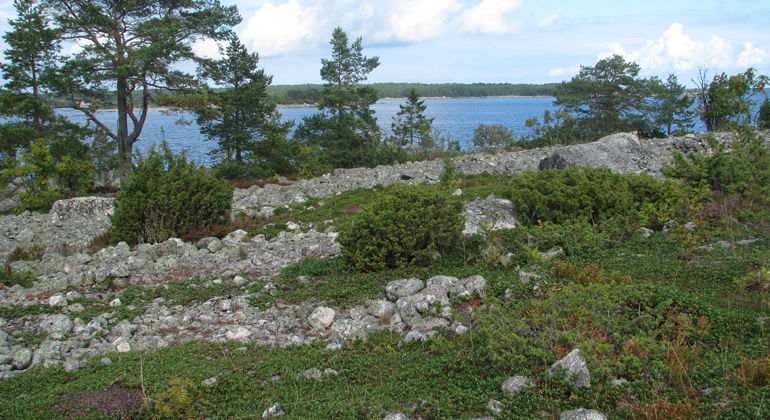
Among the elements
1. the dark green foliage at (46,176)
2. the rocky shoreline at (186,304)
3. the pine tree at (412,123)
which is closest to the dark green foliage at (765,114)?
the rocky shoreline at (186,304)

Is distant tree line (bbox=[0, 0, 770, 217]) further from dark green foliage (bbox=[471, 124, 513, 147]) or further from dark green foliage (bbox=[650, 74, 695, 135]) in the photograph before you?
dark green foliage (bbox=[471, 124, 513, 147])

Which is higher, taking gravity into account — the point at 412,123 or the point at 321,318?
the point at 412,123

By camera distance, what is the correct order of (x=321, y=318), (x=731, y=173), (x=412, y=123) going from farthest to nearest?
(x=412, y=123), (x=731, y=173), (x=321, y=318)

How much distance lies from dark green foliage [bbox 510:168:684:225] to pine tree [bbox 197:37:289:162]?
1655 cm

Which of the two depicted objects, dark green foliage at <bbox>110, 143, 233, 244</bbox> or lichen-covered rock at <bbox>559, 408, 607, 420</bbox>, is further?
dark green foliage at <bbox>110, 143, 233, 244</bbox>

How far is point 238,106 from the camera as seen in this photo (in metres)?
23.3

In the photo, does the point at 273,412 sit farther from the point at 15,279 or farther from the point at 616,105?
the point at 616,105

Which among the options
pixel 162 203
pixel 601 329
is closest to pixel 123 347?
pixel 601 329

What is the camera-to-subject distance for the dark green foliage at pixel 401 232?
759 centimetres

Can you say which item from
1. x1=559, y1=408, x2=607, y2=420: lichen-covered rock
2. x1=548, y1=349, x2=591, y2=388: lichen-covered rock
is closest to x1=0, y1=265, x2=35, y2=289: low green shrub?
x1=548, y1=349, x2=591, y2=388: lichen-covered rock

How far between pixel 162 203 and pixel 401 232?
5407mm

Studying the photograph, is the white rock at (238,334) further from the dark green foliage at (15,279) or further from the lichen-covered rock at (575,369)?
the dark green foliage at (15,279)

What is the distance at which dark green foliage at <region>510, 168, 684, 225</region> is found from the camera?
29.3 feet

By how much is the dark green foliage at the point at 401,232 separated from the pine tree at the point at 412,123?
29659mm
